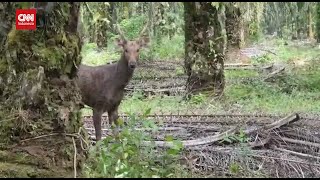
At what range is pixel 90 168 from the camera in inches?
221

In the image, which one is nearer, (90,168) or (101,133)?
(90,168)

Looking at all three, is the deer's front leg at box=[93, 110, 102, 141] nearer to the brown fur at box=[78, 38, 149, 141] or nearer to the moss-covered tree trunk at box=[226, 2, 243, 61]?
the brown fur at box=[78, 38, 149, 141]

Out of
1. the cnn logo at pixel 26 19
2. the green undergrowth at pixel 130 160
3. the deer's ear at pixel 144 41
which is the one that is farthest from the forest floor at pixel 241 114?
the cnn logo at pixel 26 19

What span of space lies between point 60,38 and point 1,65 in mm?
623

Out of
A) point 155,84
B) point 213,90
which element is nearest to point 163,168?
point 213,90

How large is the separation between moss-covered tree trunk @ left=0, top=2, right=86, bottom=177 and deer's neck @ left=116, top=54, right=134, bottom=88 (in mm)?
3883

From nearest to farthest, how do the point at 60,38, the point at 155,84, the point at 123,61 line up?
the point at 60,38 → the point at 123,61 → the point at 155,84

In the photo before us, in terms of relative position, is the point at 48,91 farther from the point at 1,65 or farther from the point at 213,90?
the point at 213,90

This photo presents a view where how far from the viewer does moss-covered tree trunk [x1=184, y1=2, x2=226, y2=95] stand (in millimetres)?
12328

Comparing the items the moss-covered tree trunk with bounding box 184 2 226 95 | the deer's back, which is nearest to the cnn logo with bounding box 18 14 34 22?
the deer's back

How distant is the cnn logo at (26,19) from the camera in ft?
17.9

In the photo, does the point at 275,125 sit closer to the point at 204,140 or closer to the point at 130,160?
the point at 204,140

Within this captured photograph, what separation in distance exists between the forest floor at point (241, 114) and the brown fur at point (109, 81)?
1.34ft

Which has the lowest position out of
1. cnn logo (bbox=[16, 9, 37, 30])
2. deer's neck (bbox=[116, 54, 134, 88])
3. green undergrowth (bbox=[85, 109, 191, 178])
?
green undergrowth (bbox=[85, 109, 191, 178])
